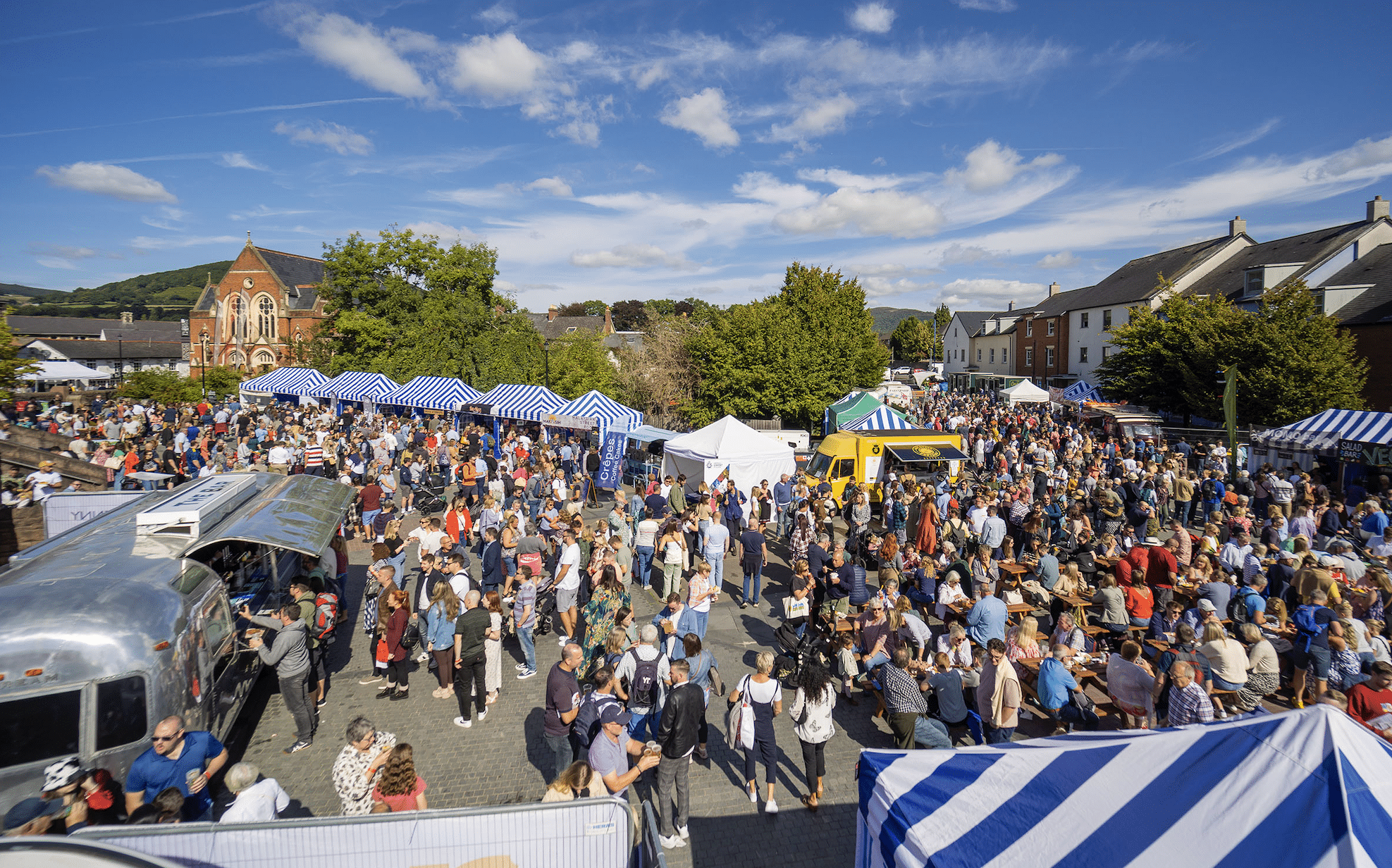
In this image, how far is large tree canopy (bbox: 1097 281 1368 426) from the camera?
848 inches

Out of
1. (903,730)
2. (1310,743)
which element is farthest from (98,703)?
(1310,743)

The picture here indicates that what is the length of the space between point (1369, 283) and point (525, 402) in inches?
1325

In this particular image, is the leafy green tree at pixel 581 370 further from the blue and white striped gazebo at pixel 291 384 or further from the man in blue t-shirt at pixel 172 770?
the man in blue t-shirt at pixel 172 770

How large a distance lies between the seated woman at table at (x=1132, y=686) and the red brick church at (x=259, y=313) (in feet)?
213

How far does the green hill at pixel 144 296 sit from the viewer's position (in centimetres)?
14025

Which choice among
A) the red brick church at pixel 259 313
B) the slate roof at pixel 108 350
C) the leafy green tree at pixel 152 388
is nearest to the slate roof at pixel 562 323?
the red brick church at pixel 259 313

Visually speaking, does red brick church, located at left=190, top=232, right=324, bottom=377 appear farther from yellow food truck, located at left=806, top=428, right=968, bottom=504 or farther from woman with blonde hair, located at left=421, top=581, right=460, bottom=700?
woman with blonde hair, located at left=421, top=581, right=460, bottom=700

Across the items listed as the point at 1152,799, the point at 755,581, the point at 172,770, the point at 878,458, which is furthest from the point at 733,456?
the point at 1152,799

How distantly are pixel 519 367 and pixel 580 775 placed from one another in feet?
108

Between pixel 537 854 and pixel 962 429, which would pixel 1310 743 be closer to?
pixel 537 854

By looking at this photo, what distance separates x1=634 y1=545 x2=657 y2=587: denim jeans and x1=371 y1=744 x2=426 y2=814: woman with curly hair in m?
6.90

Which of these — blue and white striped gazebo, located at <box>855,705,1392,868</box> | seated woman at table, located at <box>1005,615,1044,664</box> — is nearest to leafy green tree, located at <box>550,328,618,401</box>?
seated woman at table, located at <box>1005,615,1044,664</box>

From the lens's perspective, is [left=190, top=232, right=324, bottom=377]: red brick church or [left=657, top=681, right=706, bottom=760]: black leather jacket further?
[left=190, top=232, right=324, bottom=377]: red brick church

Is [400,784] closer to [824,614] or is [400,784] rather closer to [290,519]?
[290,519]
